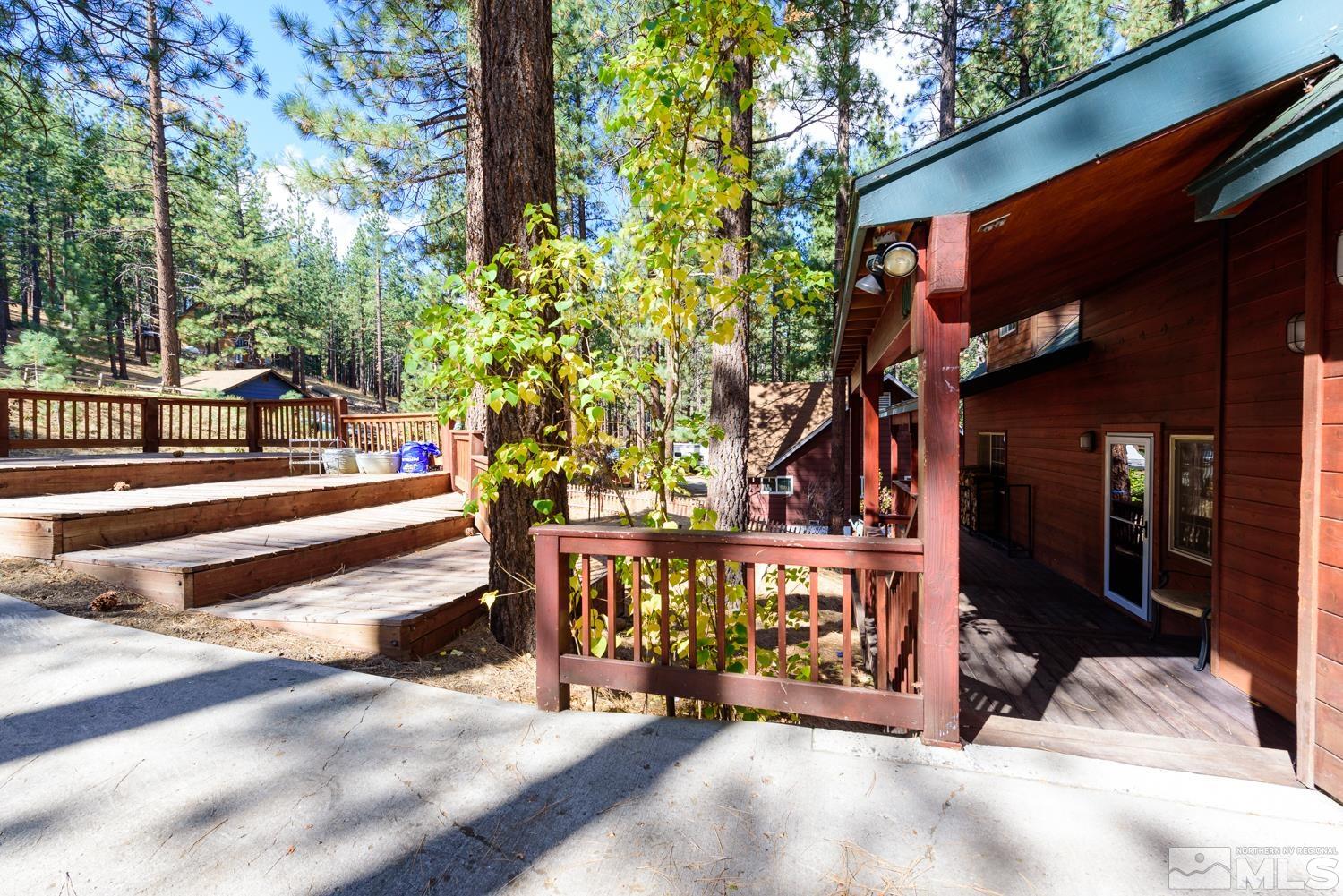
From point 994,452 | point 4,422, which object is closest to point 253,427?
point 4,422

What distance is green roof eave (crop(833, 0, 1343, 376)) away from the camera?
1.95 m

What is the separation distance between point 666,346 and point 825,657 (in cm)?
360

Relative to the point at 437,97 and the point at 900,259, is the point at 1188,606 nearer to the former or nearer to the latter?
the point at 900,259

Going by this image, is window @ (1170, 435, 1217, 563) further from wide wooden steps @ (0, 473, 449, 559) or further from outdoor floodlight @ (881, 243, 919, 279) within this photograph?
wide wooden steps @ (0, 473, 449, 559)

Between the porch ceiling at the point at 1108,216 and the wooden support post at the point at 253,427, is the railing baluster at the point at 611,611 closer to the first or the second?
the porch ceiling at the point at 1108,216

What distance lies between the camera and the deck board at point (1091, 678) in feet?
9.73

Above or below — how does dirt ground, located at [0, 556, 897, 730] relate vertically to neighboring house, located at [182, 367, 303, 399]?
below

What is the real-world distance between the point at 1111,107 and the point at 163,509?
245 inches

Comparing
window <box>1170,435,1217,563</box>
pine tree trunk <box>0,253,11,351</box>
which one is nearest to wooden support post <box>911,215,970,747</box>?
window <box>1170,435,1217,563</box>

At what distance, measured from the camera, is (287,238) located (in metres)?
29.7

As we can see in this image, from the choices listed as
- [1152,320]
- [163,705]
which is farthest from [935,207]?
[1152,320]

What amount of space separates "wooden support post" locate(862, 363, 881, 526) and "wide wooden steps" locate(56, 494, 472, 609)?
4.34m

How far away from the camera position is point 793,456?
55.2ft

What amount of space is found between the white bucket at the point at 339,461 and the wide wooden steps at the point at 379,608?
4.21 m
